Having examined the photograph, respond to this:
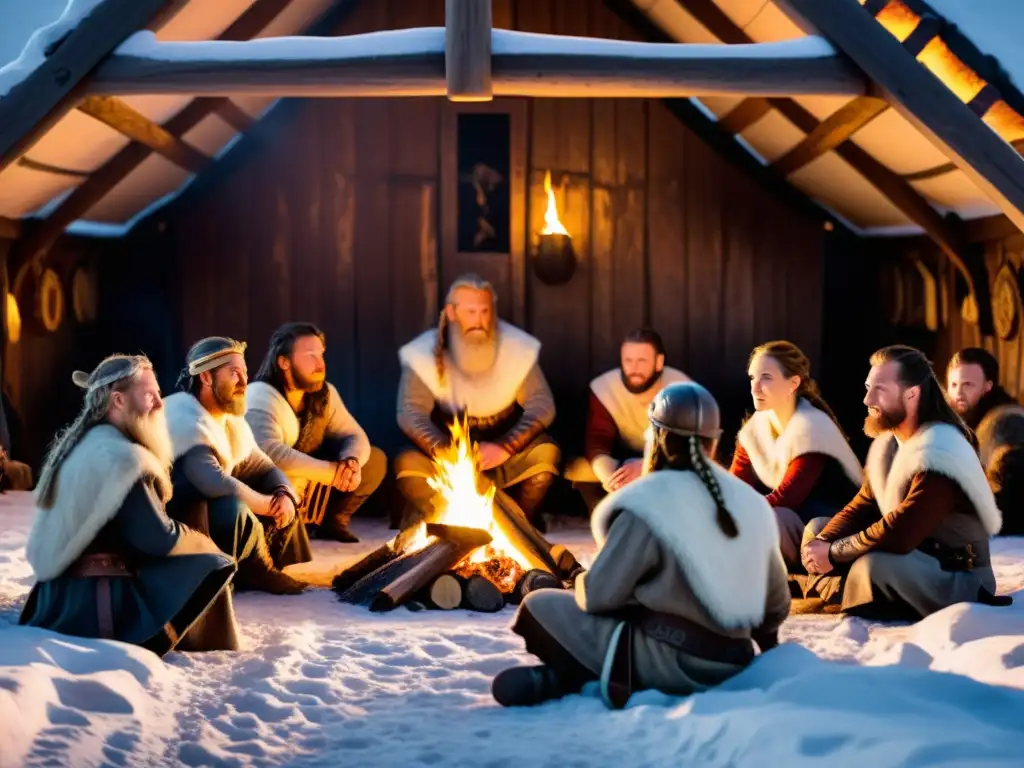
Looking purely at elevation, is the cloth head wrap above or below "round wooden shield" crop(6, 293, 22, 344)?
below

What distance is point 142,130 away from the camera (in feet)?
22.5

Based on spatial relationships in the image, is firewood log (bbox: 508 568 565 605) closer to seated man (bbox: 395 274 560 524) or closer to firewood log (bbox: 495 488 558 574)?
firewood log (bbox: 495 488 558 574)

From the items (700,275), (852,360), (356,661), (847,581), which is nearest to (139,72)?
(356,661)

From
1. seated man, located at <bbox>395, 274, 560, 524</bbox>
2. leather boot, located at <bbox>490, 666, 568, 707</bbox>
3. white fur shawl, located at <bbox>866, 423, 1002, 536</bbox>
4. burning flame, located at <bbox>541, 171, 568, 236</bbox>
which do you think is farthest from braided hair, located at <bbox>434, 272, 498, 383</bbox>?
leather boot, located at <bbox>490, 666, 568, 707</bbox>

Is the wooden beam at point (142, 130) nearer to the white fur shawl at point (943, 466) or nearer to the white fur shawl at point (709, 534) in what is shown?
the white fur shawl at point (709, 534)

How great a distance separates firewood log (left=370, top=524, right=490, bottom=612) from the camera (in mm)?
5727

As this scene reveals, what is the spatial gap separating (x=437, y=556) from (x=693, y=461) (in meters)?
2.14

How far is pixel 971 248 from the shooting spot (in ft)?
24.6

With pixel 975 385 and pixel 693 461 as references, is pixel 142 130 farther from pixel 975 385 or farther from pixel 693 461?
pixel 975 385

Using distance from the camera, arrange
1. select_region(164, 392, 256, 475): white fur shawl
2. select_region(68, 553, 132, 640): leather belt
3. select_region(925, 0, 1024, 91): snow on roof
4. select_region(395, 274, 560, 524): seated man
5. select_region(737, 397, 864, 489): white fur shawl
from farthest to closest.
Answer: select_region(395, 274, 560, 524): seated man → select_region(925, 0, 1024, 91): snow on roof → select_region(737, 397, 864, 489): white fur shawl → select_region(164, 392, 256, 475): white fur shawl → select_region(68, 553, 132, 640): leather belt

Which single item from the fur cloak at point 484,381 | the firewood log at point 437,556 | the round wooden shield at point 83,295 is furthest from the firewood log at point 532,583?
the round wooden shield at point 83,295

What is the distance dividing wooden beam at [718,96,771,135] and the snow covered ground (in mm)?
3531

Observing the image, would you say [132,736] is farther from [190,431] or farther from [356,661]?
[190,431]

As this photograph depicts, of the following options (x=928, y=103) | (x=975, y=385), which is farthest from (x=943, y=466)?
(x=975, y=385)
